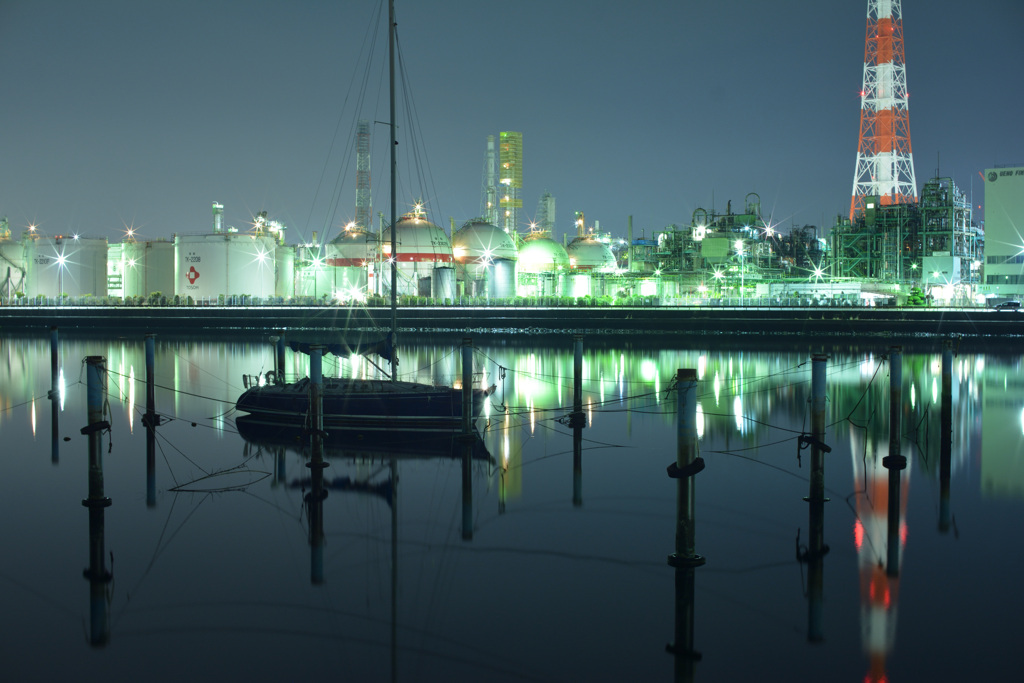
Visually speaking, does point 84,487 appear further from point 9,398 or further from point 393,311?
point 9,398

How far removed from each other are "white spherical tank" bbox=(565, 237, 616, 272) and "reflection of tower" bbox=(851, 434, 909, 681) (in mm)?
82525

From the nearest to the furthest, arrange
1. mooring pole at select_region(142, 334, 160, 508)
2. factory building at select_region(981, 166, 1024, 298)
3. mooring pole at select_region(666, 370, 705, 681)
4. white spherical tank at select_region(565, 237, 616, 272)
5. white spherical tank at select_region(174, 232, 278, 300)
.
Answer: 1. mooring pole at select_region(666, 370, 705, 681)
2. mooring pole at select_region(142, 334, 160, 508)
3. factory building at select_region(981, 166, 1024, 298)
4. white spherical tank at select_region(174, 232, 278, 300)
5. white spherical tank at select_region(565, 237, 616, 272)

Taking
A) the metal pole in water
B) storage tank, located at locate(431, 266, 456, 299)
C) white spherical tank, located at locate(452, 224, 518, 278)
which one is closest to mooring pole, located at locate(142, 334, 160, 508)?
the metal pole in water

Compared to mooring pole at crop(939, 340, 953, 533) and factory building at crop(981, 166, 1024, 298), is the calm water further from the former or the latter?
factory building at crop(981, 166, 1024, 298)

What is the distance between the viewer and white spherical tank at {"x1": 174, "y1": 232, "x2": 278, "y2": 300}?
88188 millimetres

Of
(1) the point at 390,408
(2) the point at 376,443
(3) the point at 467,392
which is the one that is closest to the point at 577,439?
(3) the point at 467,392

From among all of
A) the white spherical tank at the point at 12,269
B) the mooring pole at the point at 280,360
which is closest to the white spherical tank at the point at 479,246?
the white spherical tank at the point at 12,269

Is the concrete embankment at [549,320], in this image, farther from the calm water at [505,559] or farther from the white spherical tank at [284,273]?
the calm water at [505,559]

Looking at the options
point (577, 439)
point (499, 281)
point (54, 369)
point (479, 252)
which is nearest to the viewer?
point (577, 439)

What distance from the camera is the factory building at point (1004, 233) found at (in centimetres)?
7762

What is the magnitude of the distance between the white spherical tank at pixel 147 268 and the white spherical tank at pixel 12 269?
12431 mm

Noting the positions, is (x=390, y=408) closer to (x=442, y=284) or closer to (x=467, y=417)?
(x=467, y=417)

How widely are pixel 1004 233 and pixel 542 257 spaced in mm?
48279

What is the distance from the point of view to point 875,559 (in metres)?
16.6
